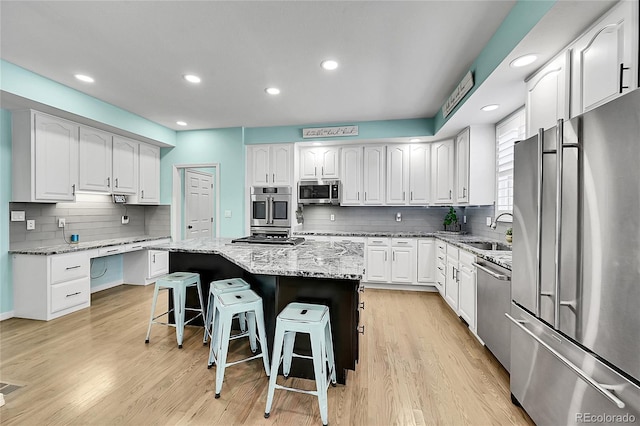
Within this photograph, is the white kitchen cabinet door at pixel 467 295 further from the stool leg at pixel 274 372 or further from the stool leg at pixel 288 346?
the stool leg at pixel 274 372

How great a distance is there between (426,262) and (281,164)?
2.82 meters

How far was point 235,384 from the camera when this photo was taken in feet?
6.82

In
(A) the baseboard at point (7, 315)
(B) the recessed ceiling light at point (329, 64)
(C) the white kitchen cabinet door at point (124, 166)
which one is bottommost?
(A) the baseboard at point (7, 315)

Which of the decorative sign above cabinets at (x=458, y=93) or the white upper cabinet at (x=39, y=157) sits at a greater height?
the decorative sign above cabinets at (x=458, y=93)

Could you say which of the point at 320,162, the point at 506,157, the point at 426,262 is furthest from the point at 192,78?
the point at 426,262

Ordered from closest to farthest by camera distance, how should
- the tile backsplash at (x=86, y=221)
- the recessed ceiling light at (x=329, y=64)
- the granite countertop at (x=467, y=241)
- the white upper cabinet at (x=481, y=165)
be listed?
1. the granite countertop at (x=467, y=241)
2. the recessed ceiling light at (x=329, y=64)
3. the tile backsplash at (x=86, y=221)
4. the white upper cabinet at (x=481, y=165)

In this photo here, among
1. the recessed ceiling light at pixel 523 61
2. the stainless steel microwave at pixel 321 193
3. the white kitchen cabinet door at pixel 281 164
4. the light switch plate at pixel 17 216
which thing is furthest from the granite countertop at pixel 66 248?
the recessed ceiling light at pixel 523 61

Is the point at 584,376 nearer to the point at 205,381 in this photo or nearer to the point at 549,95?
the point at 549,95

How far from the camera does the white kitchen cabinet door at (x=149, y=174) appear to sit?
479 cm

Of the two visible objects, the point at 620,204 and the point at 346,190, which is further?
the point at 346,190

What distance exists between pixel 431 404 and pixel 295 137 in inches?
157

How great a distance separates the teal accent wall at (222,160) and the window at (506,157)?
12.4 feet

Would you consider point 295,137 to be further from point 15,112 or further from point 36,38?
point 15,112

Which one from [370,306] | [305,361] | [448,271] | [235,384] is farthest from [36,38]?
[448,271]
